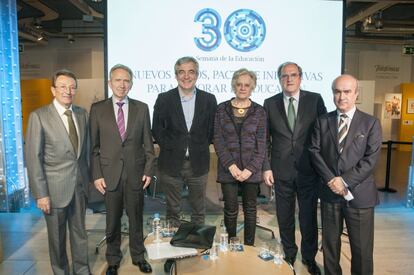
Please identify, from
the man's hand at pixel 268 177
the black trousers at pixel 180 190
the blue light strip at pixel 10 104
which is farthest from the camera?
the blue light strip at pixel 10 104

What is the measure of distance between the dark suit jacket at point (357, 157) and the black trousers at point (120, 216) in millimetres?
1362

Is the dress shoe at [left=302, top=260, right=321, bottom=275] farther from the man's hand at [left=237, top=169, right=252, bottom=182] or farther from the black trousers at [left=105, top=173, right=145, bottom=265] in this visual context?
the black trousers at [left=105, top=173, right=145, bottom=265]

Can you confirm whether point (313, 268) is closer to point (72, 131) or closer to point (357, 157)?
point (357, 157)

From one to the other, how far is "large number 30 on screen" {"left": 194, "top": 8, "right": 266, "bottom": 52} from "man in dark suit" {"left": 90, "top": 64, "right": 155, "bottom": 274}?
1.63m

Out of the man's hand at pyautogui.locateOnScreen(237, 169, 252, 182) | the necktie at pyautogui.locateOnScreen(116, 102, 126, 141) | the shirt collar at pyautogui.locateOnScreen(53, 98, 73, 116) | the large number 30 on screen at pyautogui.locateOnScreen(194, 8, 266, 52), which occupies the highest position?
the large number 30 on screen at pyautogui.locateOnScreen(194, 8, 266, 52)

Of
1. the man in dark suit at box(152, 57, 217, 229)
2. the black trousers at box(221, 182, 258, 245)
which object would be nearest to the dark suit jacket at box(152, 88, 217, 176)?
the man in dark suit at box(152, 57, 217, 229)

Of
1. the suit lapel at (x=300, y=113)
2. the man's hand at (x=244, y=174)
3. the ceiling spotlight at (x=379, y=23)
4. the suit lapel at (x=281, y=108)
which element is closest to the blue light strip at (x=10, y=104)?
the man's hand at (x=244, y=174)

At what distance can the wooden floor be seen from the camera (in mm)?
2758

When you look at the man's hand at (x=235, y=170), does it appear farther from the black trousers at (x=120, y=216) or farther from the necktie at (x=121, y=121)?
the necktie at (x=121, y=121)

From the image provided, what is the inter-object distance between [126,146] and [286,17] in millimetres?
2497

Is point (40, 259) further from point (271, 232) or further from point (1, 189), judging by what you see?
point (271, 232)

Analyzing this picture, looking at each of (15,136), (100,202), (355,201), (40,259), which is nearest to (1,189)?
(15,136)

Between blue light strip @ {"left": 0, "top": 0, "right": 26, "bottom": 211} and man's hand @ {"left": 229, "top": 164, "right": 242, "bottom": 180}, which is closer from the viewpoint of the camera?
man's hand @ {"left": 229, "top": 164, "right": 242, "bottom": 180}

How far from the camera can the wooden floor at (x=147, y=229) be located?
9.05 ft
